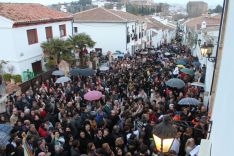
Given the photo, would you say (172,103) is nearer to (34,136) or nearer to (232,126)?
(34,136)

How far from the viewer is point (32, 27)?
22.0m

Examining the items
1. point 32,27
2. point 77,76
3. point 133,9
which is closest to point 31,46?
point 32,27

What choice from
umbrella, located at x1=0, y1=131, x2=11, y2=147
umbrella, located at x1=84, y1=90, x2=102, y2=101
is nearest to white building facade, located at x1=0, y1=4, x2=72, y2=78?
umbrella, located at x1=84, y1=90, x2=102, y2=101

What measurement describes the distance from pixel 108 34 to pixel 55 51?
13182 millimetres

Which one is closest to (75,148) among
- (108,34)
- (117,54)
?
(117,54)

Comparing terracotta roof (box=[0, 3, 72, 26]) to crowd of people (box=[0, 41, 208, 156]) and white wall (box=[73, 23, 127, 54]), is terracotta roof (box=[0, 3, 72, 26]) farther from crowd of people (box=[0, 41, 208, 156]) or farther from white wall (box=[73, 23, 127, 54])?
crowd of people (box=[0, 41, 208, 156])

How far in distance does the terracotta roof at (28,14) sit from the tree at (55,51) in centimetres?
209

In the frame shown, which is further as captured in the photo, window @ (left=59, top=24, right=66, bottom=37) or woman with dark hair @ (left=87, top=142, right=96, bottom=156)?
window @ (left=59, top=24, right=66, bottom=37)

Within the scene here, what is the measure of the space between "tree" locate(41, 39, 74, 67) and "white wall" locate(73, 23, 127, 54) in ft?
40.0

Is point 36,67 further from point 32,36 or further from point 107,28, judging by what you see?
point 107,28

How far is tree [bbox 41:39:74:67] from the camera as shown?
22.0 m

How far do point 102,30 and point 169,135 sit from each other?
30919 millimetres

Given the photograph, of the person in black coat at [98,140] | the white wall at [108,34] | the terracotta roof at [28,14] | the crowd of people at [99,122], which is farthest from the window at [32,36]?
the person in black coat at [98,140]

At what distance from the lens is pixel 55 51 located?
72.5ft
